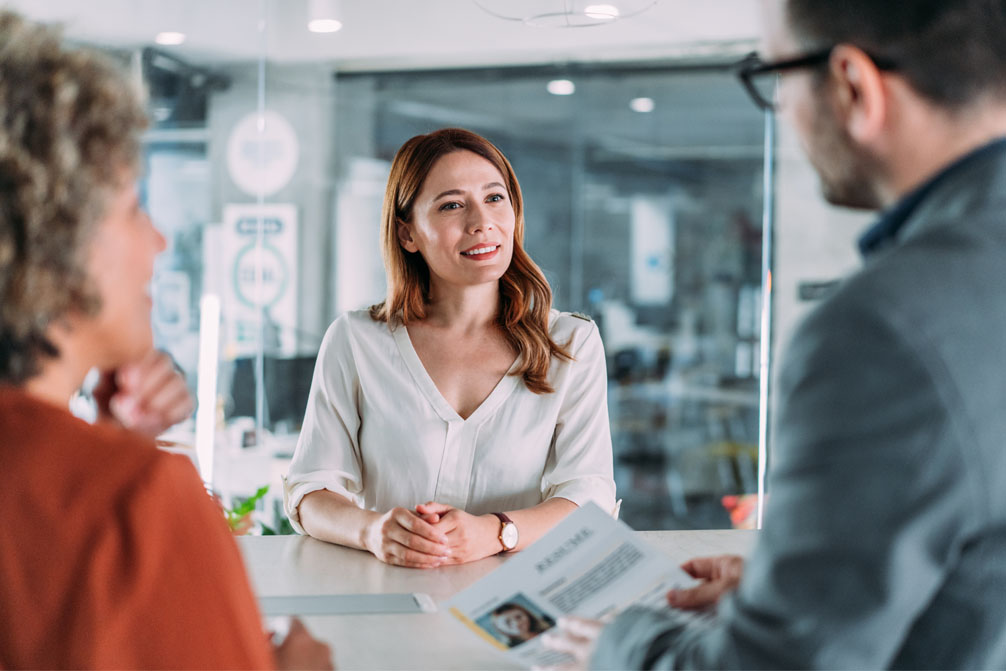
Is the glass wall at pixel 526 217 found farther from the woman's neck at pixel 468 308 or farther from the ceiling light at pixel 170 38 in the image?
the woman's neck at pixel 468 308

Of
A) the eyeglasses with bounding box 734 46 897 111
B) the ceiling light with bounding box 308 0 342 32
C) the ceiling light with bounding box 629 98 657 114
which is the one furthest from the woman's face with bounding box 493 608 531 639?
the ceiling light with bounding box 629 98 657 114

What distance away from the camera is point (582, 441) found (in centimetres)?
221

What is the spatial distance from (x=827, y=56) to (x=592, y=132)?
18.1ft

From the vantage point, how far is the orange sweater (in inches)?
31.9

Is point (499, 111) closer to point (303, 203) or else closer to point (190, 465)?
point (303, 203)

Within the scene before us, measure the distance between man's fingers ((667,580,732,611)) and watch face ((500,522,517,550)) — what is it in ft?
2.41

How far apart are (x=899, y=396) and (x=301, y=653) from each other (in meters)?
0.76

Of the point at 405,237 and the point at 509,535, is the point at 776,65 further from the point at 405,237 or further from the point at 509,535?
the point at 405,237

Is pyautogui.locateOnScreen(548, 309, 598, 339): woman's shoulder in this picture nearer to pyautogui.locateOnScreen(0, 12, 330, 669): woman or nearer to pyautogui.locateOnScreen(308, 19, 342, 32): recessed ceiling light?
pyautogui.locateOnScreen(0, 12, 330, 669): woman

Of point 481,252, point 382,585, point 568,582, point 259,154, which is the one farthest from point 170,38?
point 568,582

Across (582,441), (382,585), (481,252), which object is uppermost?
(481,252)

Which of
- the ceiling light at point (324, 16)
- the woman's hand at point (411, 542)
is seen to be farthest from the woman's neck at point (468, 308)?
the ceiling light at point (324, 16)

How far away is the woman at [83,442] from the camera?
81 centimetres

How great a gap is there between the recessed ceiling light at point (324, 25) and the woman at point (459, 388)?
3558mm
